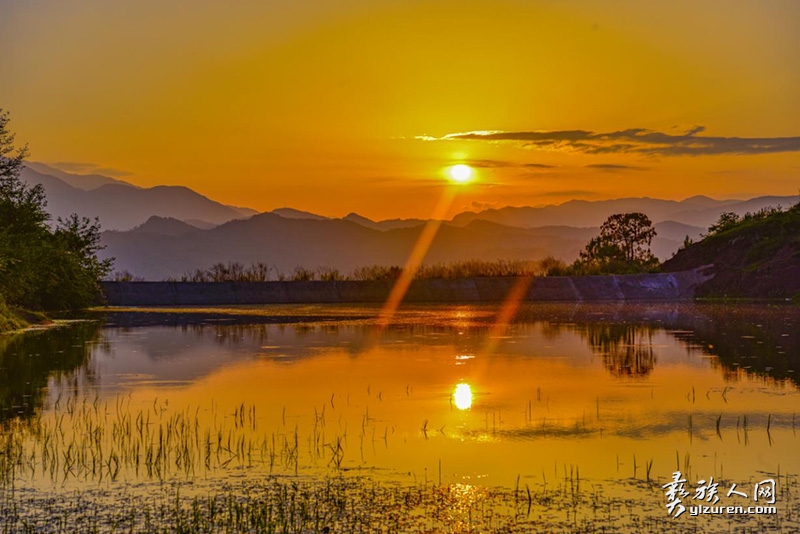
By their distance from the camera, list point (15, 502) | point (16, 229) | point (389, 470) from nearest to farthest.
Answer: point (15, 502) < point (389, 470) < point (16, 229)

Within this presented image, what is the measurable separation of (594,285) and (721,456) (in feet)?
168

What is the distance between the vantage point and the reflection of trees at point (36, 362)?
19297mm

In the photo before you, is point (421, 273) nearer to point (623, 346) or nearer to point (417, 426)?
point (623, 346)

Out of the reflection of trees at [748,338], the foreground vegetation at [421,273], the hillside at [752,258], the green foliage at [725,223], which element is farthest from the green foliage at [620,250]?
the reflection of trees at [748,338]

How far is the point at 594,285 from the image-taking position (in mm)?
64062

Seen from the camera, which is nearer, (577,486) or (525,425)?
(577,486)

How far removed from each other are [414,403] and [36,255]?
28.3m

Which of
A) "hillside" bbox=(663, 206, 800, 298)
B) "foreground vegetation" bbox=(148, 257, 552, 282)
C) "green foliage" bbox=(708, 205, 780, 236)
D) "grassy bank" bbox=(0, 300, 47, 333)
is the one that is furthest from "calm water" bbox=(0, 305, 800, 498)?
"green foliage" bbox=(708, 205, 780, 236)

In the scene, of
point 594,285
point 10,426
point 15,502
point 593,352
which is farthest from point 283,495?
point 594,285

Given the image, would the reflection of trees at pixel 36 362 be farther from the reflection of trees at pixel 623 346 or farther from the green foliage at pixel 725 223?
the green foliage at pixel 725 223

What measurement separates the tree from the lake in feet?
129

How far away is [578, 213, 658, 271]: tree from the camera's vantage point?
71.7 m

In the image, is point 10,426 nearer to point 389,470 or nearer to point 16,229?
point 389,470

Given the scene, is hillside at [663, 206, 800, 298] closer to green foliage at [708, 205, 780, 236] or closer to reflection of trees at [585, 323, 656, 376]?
green foliage at [708, 205, 780, 236]
